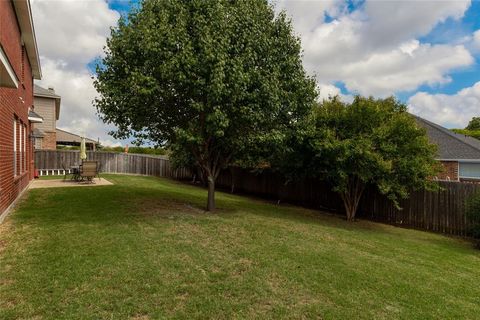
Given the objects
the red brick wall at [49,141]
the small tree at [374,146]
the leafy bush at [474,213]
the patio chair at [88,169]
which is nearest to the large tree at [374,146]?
the small tree at [374,146]

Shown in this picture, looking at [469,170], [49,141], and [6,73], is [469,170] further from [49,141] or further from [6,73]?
[49,141]

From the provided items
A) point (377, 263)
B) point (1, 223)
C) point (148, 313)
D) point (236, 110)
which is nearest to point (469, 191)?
point (377, 263)

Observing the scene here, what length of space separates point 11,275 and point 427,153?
11.9m

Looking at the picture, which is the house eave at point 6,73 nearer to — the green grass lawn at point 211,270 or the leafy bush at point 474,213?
the green grass lawn at point 211,270

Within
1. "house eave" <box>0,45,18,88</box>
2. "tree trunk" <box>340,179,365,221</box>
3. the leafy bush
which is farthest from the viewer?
"tree trunk" <box>340,179,365,221</box>

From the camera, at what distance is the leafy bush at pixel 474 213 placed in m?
10.0

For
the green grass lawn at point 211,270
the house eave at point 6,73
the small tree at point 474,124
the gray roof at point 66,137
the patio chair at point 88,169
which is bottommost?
the green grass lawn at point 211,270

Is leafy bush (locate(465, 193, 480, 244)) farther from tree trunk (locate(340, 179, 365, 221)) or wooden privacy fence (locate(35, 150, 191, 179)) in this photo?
wooden privacy fence (locate(35, 150, 191, 179))

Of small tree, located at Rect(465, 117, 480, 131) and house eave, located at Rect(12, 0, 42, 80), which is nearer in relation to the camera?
house eave, located at Rect(12, 0, 42, 80)

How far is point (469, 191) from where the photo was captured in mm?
11164

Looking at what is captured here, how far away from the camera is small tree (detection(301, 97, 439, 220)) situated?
35.7 ft

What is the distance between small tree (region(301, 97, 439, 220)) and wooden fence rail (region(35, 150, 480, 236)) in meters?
1.01

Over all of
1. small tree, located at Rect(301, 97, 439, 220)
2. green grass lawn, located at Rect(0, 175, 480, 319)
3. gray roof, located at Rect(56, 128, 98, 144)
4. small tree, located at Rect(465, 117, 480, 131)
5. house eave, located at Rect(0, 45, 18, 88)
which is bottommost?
green grass lawn, located at Rect(0, 175, 480, 319)

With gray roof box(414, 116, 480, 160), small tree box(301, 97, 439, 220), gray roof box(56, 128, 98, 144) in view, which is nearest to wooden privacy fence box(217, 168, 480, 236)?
small tree box(301, 97, 439, 220)
